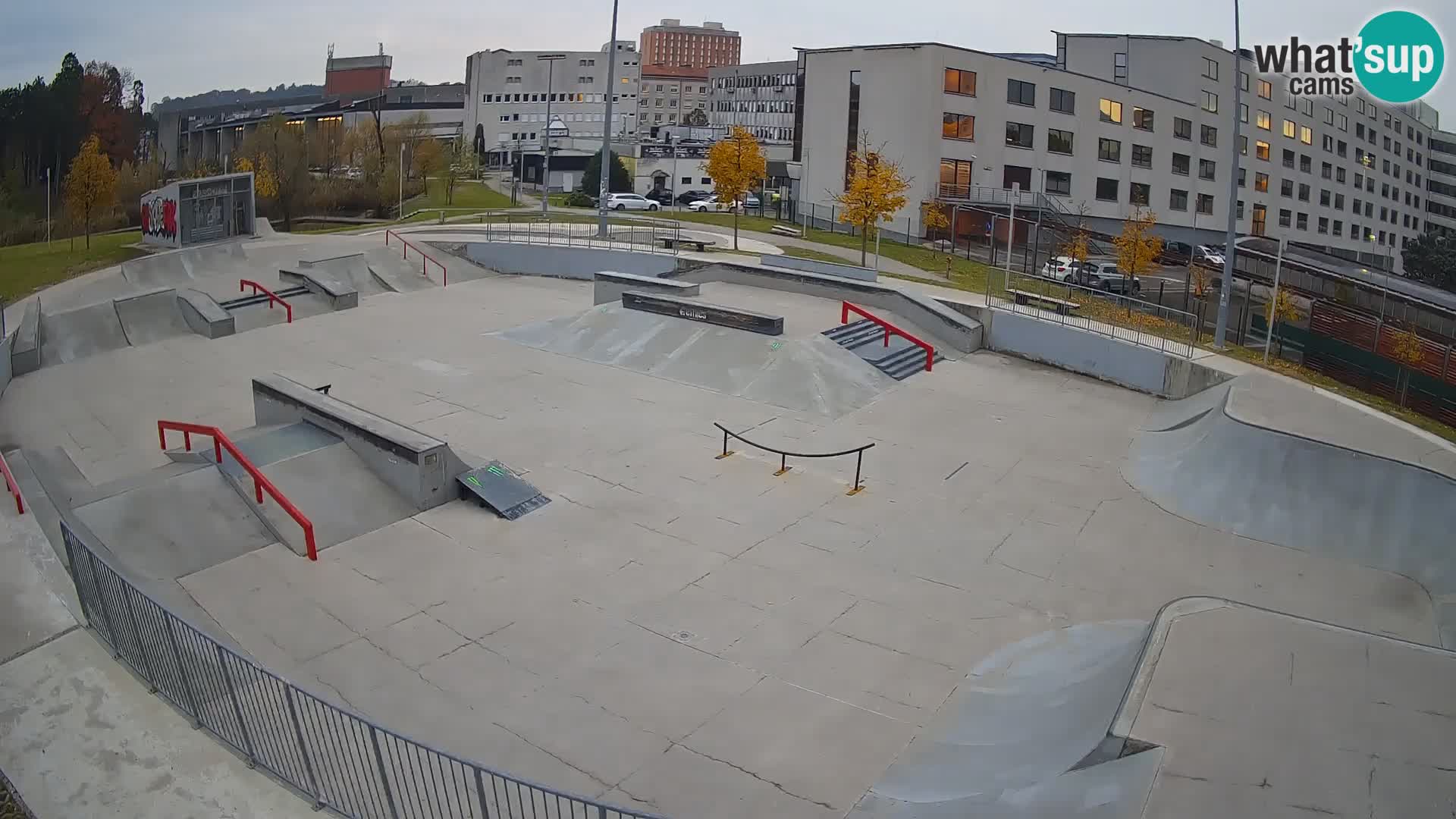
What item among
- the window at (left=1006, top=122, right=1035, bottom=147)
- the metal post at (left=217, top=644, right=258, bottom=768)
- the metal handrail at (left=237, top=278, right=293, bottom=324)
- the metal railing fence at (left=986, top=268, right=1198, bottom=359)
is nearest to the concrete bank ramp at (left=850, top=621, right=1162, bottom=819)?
the metal post at (left=217, top=644, right=258, bottom=768)

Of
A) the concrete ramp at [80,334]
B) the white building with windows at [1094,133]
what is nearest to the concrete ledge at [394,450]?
the concrete ramp at [80,334]

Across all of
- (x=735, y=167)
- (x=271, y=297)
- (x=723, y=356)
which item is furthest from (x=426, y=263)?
(x=723, y=356)

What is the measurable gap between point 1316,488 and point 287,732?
14.4m

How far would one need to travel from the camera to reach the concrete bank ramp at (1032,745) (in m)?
7.07

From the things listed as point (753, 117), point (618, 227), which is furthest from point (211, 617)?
point (753, 117)

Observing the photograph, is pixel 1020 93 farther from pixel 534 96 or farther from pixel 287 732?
pixel 534 96

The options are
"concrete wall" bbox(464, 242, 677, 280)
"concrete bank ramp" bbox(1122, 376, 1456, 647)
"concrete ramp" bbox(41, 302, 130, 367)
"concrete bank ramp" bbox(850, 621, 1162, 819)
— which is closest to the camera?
"concrete bank ramp" bbox(850, 621, 1162, 819)

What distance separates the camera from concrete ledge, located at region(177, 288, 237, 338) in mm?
26703

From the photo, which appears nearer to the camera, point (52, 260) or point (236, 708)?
point (236, 708)

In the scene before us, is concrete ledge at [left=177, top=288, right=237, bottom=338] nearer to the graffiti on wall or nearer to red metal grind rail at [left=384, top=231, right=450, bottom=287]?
red metal grind rail at [left=384, top=231, right=450, bottom=287]

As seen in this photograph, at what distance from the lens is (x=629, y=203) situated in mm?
59281

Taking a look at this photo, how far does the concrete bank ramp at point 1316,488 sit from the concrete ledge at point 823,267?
1309cm

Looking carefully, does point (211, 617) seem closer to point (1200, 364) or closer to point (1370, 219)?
point (1200, 364)

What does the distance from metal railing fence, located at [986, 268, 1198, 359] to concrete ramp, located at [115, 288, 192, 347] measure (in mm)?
22278
